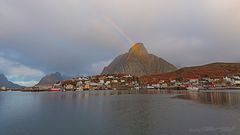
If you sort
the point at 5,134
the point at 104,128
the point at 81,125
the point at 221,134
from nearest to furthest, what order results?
the point at 221,134, the point at 5,134, the point at 104,128, the point at 81,125

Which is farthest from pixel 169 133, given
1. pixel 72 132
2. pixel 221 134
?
pixel 72 132

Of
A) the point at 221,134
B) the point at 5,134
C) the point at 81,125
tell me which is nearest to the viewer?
the point at 221,134

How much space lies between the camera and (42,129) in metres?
34.2

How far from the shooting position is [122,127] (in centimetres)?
3425

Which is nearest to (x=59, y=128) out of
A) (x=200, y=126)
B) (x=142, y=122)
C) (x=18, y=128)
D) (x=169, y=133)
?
(x=18, y=128)

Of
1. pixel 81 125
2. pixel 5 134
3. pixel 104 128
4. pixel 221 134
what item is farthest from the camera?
pixel 81 125

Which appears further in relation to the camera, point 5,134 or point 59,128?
point 59,128

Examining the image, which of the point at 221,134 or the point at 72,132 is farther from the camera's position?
the point at 72,132

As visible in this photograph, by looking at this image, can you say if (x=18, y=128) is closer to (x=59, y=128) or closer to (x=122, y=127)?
(x=59, y=128)

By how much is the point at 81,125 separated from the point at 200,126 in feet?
59.5

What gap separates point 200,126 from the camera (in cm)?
3456

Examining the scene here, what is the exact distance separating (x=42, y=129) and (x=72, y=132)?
5.35 m

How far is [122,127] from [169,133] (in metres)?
7.47

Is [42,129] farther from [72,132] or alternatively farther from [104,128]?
[104,128]
